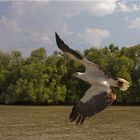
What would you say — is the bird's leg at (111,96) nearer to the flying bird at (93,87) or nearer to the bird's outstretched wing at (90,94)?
the flying bird at (93,87)

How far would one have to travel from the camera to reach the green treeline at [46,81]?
225ft

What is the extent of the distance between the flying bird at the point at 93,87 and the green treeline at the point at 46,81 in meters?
55.7

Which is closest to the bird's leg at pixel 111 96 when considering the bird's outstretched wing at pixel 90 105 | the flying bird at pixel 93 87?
the flying bird at pixel 93 87

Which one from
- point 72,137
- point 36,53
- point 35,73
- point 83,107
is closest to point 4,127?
point 72,137

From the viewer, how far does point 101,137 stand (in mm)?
30156

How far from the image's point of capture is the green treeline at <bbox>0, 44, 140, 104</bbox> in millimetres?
68562

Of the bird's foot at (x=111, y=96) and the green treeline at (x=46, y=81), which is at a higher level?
the green treeline at (x=46, y=81)

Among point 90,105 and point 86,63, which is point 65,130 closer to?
point 90,105

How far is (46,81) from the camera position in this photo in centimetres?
7081

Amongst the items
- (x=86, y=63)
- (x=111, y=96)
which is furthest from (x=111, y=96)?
(x=86, y=63)

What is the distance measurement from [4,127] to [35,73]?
3516 centimetres

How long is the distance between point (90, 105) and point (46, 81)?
60.7 m

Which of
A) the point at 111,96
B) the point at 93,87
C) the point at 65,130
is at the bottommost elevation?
the point at 65,130

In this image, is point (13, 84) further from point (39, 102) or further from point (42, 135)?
point (42, 135)
